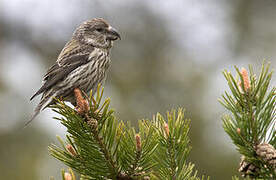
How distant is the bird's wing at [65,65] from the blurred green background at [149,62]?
315cm

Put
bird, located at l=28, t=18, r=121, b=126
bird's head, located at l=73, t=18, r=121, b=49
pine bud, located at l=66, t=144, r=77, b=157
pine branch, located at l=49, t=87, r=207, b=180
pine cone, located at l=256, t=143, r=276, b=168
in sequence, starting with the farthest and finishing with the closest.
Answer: bird's head, located at l=73, t=18, r=121, b=49 < bird, located at l=28, t=18, r=121, b=126 < pine bud, located at l=66, t=144, r=77, b=157 < pine branch, located at l=49, t=87, r=207, b=180 < pine cone, located at l=256, t=143, r=276, b=168

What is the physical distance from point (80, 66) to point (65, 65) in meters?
0.22

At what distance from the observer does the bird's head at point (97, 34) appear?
6.22 metres

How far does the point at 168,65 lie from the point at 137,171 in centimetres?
983

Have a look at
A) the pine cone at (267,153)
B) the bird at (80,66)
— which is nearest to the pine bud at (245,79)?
the pine cone at (267,153)

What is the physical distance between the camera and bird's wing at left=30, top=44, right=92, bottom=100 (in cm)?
532

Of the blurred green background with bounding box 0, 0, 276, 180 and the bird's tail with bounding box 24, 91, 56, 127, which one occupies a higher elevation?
the blurred green background with bounding box 0, 0, 276, 180

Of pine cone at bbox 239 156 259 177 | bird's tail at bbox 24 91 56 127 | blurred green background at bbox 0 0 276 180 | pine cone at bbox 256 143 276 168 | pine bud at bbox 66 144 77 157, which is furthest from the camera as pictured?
blurred green background at bbox 0 0 276 180

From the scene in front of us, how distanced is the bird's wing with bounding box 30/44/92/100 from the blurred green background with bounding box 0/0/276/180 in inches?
124

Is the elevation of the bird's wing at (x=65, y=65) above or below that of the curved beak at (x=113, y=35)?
below

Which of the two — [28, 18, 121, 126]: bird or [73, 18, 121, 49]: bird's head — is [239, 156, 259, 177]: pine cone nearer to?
[28, 18, 121, 126]: bird

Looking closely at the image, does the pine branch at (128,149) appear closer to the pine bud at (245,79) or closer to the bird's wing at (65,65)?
the pine bud at (245,79)

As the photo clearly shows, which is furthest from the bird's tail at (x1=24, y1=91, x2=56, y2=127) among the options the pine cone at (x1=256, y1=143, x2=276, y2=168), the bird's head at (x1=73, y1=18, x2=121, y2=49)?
the pine cone at (x1=256, y1=143, x2=276, y2=168)

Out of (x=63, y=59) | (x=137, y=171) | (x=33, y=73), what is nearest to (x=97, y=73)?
(x=63, y=59)
